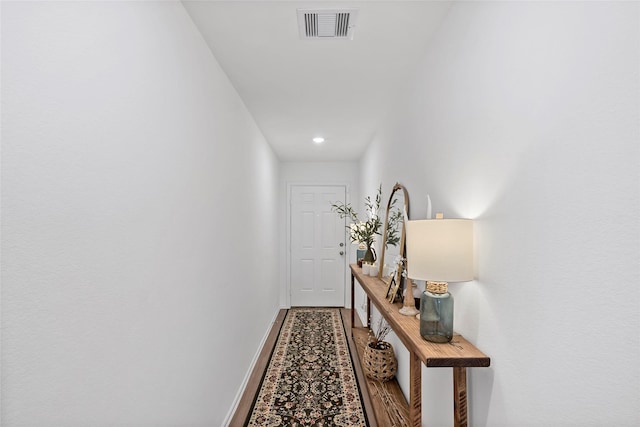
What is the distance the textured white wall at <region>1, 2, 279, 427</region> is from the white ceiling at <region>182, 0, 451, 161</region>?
0.70ft

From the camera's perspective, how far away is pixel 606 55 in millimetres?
765

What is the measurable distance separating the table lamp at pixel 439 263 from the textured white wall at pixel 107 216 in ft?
3.46

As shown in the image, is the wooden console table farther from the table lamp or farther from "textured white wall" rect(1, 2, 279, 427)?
"textured white wall" rect(1, 2, 279, 427)

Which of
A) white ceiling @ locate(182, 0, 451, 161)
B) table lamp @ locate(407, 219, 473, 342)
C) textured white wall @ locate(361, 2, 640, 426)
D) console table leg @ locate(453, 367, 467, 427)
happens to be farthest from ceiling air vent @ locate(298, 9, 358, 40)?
console table leg @ locate(453, 367, 467, 427)

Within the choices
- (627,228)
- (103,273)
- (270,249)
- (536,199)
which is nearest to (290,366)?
(270,249)

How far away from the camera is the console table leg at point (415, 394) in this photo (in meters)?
1.46

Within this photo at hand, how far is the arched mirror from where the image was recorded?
2.52 meters

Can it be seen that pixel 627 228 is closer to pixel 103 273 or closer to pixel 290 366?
pixel 103 273

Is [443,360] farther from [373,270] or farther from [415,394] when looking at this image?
[373,270]

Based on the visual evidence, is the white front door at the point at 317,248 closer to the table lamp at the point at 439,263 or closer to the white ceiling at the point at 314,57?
the white ceiling at the point at 314,57

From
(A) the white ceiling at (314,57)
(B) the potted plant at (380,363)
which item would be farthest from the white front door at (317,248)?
(B) the potted plant at (380,363)

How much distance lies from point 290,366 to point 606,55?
3.32 m

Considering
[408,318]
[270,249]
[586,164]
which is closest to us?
[586,164]

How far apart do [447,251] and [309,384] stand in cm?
222
